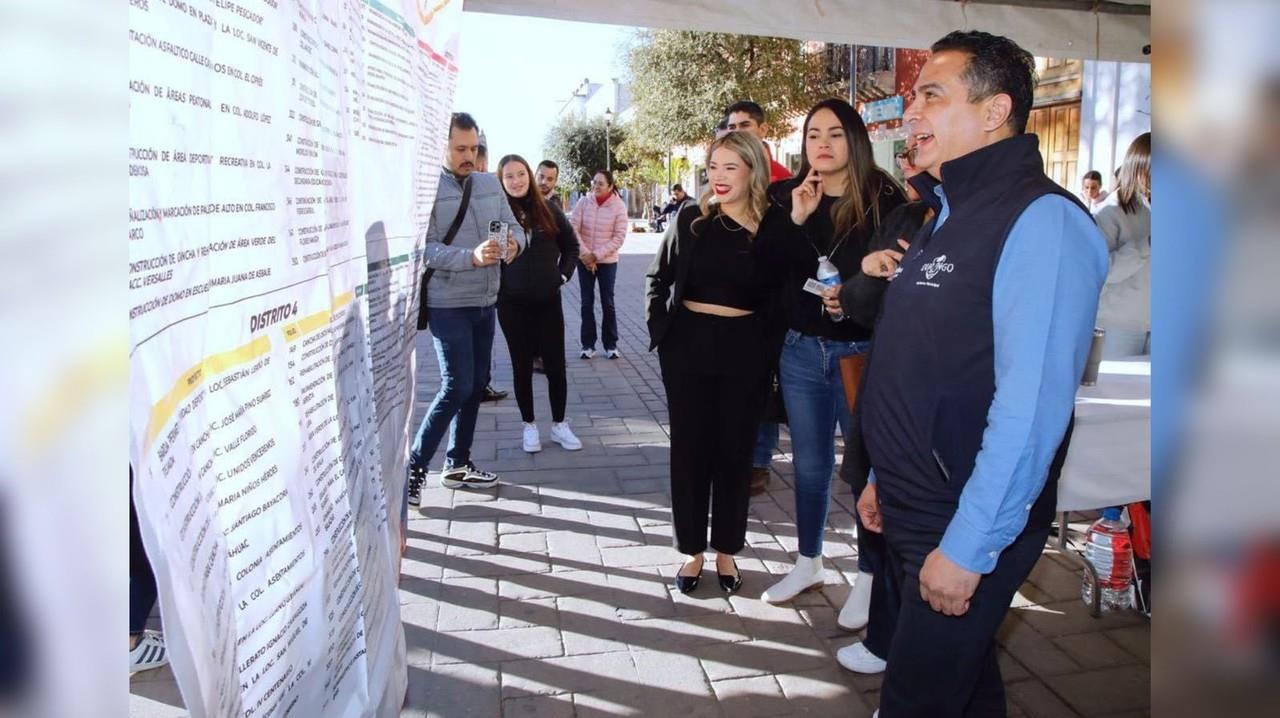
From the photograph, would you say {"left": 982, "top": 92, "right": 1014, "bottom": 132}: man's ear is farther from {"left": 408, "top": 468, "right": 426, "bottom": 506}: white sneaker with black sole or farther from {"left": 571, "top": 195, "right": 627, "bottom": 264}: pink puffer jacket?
{"left": 571, "top": 195, "right": 627, "bottom": 264}: pink puffer jacket

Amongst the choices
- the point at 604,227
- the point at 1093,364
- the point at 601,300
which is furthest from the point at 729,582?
the point at 604,227

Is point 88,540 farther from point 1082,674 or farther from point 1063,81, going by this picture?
point 1063,81

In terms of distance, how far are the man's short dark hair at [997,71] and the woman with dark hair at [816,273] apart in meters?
1.49

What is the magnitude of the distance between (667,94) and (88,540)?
87.0 ft

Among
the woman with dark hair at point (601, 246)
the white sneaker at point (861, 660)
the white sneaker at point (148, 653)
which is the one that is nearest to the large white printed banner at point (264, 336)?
the white sneaker at point (148, 653)

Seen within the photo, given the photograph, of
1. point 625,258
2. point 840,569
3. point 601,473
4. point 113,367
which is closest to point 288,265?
point 113,367

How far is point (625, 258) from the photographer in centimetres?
2580

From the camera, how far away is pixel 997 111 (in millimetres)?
2002

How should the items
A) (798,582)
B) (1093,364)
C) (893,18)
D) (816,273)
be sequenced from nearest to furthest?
(1093,364) < (816,273) < (798,582) < (893,18)

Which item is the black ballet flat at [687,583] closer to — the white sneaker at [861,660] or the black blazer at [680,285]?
the white sneaker at [861,660]

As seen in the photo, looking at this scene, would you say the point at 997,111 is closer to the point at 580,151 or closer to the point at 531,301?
the point at 531,301

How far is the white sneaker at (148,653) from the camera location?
3083mm

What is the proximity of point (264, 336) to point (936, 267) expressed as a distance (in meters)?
1.39

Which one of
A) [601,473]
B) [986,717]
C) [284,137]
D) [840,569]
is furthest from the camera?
[601,473]
